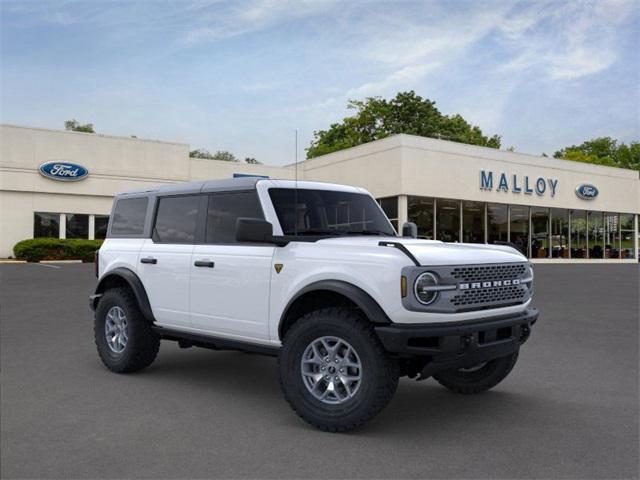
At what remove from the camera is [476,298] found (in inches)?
186

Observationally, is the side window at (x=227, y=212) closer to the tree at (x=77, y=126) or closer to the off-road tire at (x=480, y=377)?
the off-road tire at (x=480, y=377)

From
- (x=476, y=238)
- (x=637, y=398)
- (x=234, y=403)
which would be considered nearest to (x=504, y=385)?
(x=637, y=398)

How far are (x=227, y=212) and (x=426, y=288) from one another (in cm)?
232

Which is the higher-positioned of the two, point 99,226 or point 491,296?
point 99,226

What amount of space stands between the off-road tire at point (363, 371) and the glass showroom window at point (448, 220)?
33.0 meters

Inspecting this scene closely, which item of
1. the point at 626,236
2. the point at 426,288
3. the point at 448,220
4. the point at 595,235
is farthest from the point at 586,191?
the point at 426,288

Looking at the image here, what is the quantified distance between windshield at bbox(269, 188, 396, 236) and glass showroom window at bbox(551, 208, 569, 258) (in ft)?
130

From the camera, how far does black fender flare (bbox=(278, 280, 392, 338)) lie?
4410 millimetres

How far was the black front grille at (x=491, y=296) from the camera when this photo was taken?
4.61m

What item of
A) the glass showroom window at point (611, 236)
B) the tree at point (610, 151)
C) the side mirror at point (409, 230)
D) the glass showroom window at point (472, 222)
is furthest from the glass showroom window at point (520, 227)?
the tree at point (610, 151)

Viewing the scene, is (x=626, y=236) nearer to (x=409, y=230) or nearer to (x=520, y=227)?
(x=520, y=227)

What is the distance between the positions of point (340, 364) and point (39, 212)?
35.6 meters

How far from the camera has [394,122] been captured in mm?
62781

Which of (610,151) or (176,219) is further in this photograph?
(610,151)
